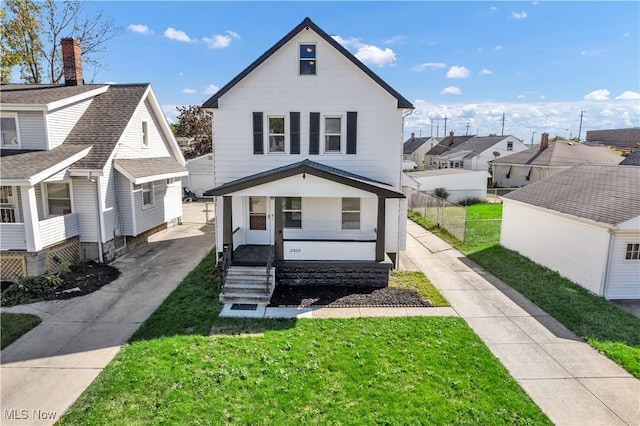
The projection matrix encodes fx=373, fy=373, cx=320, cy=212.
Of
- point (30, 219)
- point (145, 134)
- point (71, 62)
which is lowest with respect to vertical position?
point (30, 219)

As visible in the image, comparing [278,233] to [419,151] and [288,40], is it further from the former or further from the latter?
[419,151]

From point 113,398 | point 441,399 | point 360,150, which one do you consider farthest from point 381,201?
point 113,398

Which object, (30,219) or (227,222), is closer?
(30,219)

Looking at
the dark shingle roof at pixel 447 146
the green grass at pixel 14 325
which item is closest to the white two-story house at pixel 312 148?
the green grass at pixel 14 325

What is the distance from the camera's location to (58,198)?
564 inches

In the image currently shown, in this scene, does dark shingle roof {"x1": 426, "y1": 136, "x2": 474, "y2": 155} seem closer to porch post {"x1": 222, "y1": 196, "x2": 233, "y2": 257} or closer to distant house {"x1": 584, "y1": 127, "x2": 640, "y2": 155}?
distant house {"x1": 584, "y1": 127, "x2": 640, "y2": 155}

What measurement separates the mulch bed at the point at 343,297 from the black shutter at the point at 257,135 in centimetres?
487

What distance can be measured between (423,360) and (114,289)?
9.67m

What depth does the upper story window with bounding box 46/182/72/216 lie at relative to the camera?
562 inches

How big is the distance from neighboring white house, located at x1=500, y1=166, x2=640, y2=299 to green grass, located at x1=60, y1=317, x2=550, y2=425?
5877 mm

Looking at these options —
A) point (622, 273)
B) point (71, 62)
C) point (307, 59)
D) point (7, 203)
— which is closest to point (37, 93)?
point (71, 62)

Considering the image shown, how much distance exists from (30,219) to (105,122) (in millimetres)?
5852

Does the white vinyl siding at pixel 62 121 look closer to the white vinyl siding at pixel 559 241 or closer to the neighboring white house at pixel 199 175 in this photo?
the neighboring white house at pixel 199 175

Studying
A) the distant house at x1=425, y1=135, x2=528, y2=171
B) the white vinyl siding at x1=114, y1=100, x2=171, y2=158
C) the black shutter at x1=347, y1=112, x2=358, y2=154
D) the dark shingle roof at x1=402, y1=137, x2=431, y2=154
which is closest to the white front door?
the black shutter at x1=347, y1=112, x2=358, y2=154
